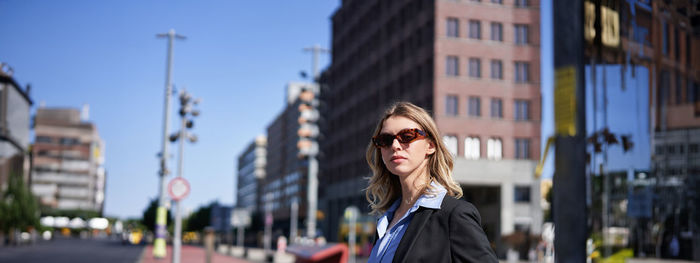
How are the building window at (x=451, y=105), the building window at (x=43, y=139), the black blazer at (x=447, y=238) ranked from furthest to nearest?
the building window at (x=43, y=139) < the building window at (x=451, y=105) < the black blazer at (x=447, y=238)

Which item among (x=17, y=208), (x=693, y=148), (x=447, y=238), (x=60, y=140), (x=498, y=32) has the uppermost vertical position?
(x=60, y=140)

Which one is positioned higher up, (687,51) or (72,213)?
(687,51)

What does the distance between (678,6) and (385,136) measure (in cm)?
192

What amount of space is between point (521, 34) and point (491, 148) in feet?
26.9

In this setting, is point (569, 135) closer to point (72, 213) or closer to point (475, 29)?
point (475, 29)

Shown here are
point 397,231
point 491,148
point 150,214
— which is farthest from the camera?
point 150,214

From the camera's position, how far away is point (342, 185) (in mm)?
69625

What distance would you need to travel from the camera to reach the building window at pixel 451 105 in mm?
50469

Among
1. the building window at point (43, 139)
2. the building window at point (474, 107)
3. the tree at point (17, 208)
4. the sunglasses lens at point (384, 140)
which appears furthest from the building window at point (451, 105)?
the building window at point (43, 139)

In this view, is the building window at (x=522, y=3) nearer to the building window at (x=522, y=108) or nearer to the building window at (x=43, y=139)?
the building window at (x=522, y=108)

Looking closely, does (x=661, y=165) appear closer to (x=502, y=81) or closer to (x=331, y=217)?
(x=502, y=81)

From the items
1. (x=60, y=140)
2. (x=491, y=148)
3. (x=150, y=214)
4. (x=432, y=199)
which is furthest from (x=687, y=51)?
(x=60, y=140)

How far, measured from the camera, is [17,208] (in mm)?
71250

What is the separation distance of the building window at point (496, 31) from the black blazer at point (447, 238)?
50.7 meters
